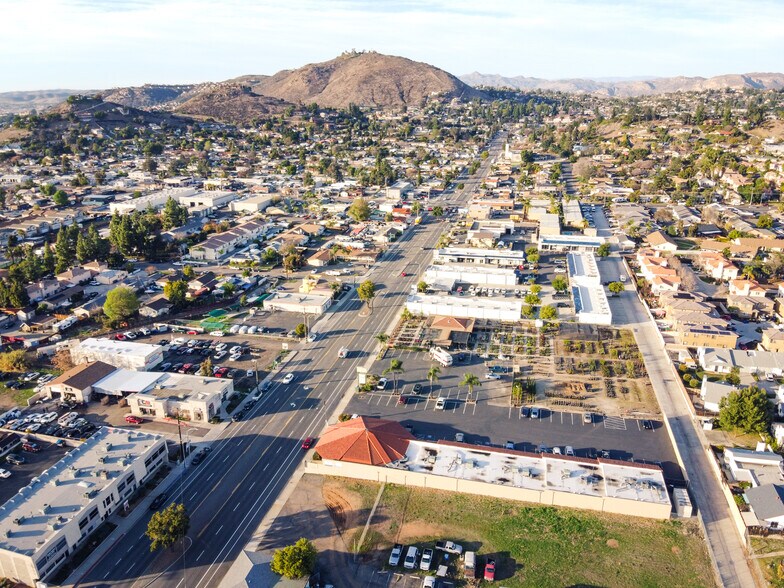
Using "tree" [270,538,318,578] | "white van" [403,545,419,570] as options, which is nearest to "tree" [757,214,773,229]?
"white van" [403,545,419,570]

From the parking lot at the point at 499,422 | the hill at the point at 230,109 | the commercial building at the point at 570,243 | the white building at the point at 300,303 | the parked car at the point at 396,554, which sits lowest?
the parked car at the point at 396,554

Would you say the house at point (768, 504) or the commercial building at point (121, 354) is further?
the commercial building at point (121, 354)

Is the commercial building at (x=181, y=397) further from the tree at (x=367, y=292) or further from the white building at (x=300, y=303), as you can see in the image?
the tree at (x=367, y=292)

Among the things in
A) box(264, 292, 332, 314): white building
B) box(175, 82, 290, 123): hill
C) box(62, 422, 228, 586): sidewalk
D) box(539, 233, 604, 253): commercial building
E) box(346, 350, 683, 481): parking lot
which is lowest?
box(62, 422, 228, 586): sidewalk

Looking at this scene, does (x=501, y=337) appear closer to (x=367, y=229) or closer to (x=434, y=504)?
(x=434, y=504)

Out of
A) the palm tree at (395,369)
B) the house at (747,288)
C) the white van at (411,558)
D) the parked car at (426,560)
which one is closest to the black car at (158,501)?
the white van at (411,558)

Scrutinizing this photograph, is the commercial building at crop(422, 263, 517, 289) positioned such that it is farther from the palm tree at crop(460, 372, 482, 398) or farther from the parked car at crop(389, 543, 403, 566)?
the parked car at crop(389, 543, 403, 566)

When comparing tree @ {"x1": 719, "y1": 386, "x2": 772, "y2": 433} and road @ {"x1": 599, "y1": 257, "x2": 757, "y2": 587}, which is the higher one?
tree @ {"x1": 719, "y1": 386, "x2": 772, "y2": 433}

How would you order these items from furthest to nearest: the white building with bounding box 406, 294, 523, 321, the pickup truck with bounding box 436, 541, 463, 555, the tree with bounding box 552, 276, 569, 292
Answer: the tree with bounding box 552, 276, 569, 292 → the white building with bounding box 406, 294, 523, 321 → the pickup truck with bounding box 436, 541, 463, 555
